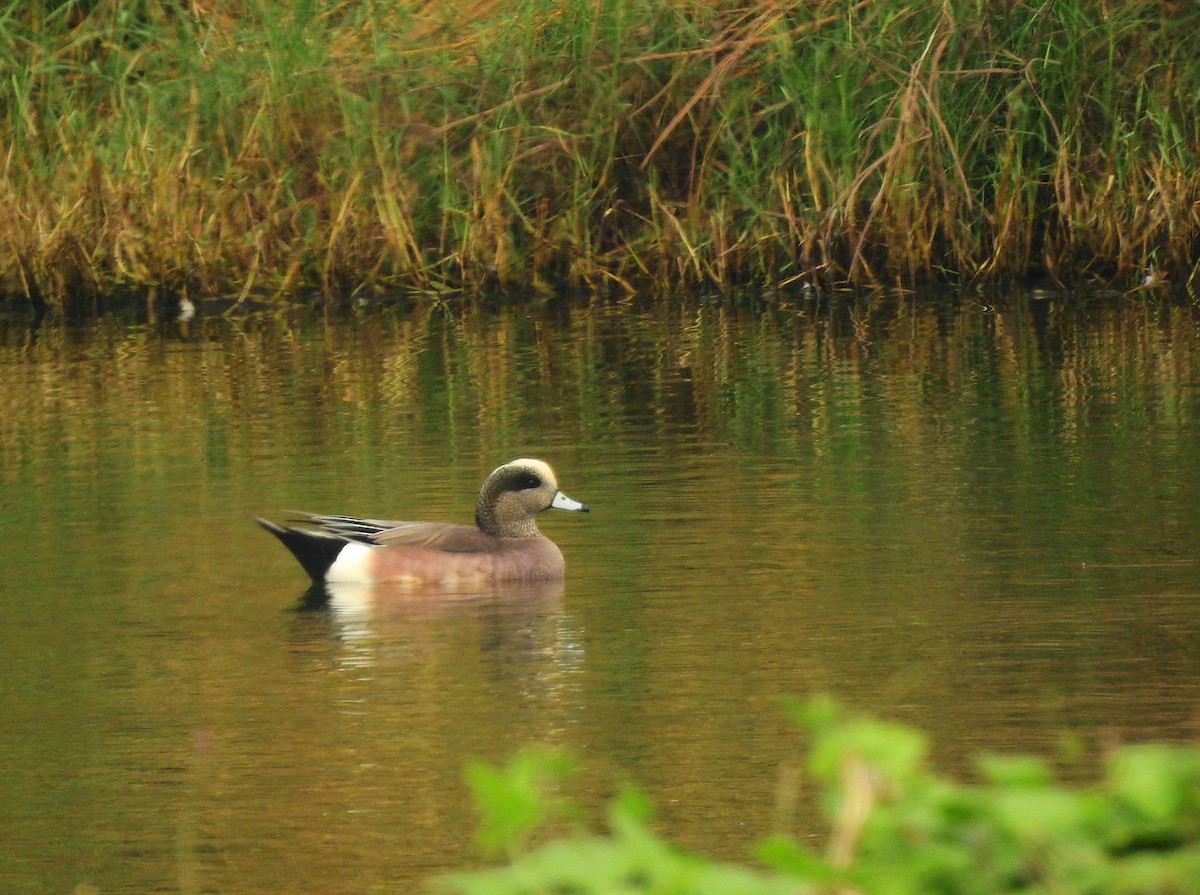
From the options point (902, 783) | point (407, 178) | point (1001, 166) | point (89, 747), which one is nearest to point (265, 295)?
point (407, 178)

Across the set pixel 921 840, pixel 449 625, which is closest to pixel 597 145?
pixel 449 625

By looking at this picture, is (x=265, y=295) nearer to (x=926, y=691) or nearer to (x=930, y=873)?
(x=926, y=691)

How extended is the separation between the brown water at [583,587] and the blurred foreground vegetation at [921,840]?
1.67m

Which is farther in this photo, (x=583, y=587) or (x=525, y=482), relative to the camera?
(x=525, y=482)

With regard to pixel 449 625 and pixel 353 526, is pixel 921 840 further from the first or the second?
pixel 353 526

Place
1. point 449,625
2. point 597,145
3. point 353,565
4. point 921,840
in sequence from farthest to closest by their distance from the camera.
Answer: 1. point 597,145
2. point 353,565
3. point 449,625
4. point 921,840

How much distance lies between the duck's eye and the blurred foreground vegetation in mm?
5365

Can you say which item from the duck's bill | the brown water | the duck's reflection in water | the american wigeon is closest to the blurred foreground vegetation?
the brown water

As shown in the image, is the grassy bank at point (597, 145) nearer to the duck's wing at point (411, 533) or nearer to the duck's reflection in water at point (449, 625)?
the duck's wing at point (411, 533)

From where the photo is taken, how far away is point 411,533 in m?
7.51

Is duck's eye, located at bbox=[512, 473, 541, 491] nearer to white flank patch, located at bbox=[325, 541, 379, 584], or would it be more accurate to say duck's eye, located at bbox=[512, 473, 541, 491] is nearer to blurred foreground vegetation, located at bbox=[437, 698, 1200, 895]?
white flank patch, located at bbox=[325, 541, 379, 584]

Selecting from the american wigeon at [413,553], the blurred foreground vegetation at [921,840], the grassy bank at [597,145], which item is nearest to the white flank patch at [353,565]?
the american wigeon at [413,553]

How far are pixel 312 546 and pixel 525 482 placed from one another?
0.78 m

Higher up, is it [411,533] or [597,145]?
[597,145]
